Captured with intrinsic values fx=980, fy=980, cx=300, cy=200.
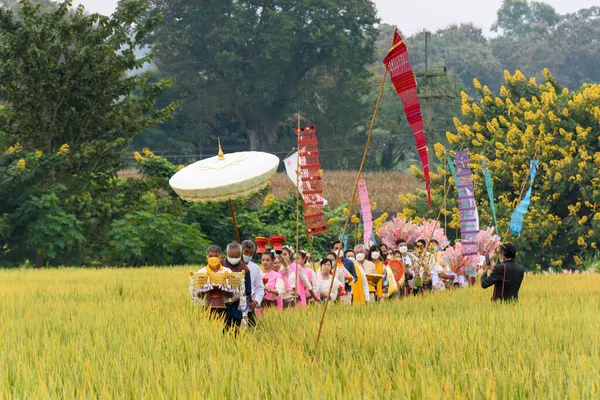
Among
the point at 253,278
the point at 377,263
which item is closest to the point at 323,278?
the point at 377,263

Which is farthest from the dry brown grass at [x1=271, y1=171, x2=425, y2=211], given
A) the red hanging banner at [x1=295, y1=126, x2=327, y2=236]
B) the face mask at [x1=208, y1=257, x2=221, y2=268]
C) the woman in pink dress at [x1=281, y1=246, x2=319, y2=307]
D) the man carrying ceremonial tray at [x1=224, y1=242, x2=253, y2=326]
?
the face mask at [x1=208, y1=257, x2=221, y2=268]

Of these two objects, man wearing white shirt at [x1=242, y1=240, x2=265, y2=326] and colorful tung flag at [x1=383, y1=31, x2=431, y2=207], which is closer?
colorful tung flag at [x1=383, y1=31, x2=431, y2=207]

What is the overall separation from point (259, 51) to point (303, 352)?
50.0m

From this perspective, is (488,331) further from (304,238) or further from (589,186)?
(304,238)

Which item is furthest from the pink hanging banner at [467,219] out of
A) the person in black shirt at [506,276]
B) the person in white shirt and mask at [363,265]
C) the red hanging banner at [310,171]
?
the person in black shirt at [506,276]

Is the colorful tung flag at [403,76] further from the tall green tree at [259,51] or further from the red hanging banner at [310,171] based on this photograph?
the tall green tree at [259,51]

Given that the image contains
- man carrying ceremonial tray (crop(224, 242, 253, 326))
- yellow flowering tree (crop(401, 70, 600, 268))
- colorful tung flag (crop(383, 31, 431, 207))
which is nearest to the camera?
colorful tung flag (crop(383, 31, 431, 207))

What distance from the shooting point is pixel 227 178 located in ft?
35.8

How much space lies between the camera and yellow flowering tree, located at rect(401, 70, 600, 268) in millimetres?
26953

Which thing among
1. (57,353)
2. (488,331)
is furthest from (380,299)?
(57,353)

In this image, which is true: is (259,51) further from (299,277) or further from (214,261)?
(214,261)

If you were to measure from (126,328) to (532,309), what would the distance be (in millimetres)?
4570

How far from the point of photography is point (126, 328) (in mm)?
9375

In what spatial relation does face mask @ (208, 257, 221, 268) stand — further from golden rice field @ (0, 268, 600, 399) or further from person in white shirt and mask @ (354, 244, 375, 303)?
person in white shirt and mask @ (354, 244, 375, 303)
